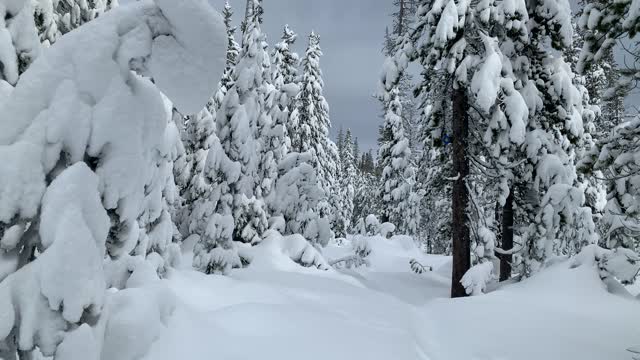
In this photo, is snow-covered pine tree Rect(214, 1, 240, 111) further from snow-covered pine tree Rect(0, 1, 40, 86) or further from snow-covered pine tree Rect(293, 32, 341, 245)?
snow-covered pine tree Rect(0, 1, 40, 86)

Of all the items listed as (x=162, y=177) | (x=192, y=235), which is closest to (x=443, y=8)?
(x=162, y=177)

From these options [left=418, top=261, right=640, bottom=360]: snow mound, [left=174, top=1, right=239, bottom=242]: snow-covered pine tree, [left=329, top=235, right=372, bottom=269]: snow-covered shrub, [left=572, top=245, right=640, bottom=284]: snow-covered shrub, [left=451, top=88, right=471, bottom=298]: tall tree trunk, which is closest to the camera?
[left=418, top=261, right=640, bottom=360]: snow mound

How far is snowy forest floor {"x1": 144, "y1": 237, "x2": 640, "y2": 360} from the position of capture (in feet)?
19.6

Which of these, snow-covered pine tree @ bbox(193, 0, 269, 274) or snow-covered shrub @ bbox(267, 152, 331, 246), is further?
snow-covered shrub @ bbox(267, 152, 331, 246)

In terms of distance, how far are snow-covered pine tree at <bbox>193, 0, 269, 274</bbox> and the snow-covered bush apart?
11.9 metres

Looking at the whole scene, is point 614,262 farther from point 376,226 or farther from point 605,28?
point 376,226

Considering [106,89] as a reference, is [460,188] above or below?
below

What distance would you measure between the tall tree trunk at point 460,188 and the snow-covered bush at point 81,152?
10.6m

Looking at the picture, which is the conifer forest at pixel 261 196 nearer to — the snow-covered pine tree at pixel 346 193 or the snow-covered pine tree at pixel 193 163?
the snow-covered pine tree at pixel 193 163

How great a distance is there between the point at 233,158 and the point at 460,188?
7549 millimetres

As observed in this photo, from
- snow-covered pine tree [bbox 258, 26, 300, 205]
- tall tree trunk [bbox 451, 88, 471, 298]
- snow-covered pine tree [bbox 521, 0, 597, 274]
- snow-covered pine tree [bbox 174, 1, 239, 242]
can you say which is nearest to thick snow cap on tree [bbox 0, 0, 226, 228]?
tall tree trunk [bbox 451, 88, 471, 298]

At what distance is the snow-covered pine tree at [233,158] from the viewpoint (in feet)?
48.0

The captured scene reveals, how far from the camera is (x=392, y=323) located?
8.52 meters

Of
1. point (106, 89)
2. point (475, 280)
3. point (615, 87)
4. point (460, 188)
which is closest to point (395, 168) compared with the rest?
point (460, 188)
